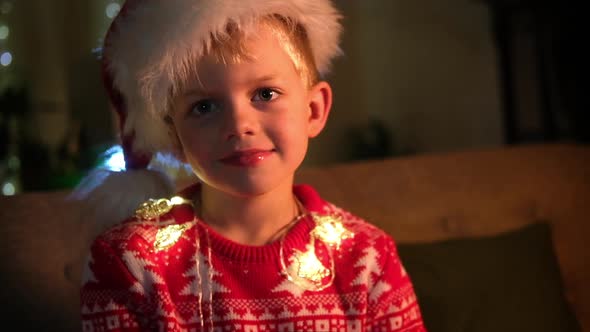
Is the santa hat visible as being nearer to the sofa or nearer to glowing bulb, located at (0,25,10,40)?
the sofa

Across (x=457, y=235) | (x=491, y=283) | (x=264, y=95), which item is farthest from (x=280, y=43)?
(x=457, y=235)

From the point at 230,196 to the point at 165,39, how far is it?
26cm

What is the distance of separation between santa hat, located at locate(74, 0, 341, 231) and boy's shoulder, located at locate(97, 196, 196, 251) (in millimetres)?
35

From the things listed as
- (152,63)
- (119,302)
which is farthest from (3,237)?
(152,63)

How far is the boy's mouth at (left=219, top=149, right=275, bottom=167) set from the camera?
86 centimetres

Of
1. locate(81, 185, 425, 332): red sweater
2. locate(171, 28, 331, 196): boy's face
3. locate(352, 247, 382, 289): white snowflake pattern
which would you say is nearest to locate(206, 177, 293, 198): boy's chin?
locate(171, 28, 331, 196): boy's face

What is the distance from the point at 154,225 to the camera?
959mm

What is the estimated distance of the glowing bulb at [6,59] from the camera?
10.6 feet

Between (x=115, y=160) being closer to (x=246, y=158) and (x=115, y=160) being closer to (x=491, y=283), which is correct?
(x=246, y=158)

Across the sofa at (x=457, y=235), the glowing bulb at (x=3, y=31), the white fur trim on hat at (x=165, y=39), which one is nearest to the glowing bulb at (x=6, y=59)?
the glowing bulb at (x=3, y=31)

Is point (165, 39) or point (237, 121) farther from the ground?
point (165, 39)

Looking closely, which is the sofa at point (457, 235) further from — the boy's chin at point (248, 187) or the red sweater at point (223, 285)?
the boy's chin at point (248, 187)

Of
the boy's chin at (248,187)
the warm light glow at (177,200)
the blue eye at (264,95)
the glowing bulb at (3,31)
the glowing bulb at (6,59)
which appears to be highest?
the glowing bulb at (3,31)

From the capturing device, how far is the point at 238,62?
0.85 metres
